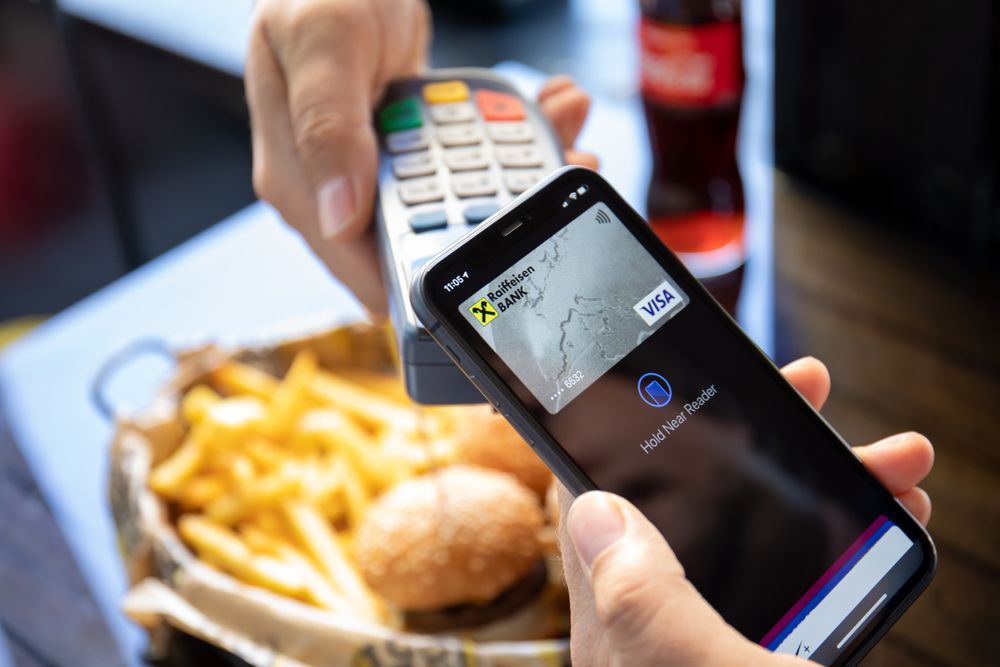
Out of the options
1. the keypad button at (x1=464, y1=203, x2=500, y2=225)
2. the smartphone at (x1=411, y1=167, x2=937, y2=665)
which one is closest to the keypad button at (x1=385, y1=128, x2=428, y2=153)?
the keypad button at (x1=464, y1=203, x2=500, y2=225)

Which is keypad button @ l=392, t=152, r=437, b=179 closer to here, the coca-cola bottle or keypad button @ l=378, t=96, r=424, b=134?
keypad button @ l=378, t=96, r=424, b=134

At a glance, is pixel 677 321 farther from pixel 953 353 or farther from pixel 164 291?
pixel 164 291

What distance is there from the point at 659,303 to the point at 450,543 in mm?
345

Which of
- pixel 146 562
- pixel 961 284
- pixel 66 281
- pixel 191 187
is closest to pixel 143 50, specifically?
pixel 191 187

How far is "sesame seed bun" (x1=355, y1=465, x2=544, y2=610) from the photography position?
85 cm

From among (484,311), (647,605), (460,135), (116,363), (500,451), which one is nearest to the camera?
(647,605)

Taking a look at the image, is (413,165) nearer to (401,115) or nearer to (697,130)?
(401,115)

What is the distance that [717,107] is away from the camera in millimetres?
1073

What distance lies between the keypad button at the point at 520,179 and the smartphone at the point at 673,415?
14 centimetres

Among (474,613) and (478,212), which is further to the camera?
(474,613)

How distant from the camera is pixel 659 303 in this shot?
1.97ft

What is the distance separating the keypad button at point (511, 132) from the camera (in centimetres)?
80

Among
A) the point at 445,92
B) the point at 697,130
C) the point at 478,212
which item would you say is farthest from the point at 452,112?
the point at 697,130

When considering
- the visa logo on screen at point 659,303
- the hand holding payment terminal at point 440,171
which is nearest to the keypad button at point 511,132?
the hand holding payment terminal at point 440,171
